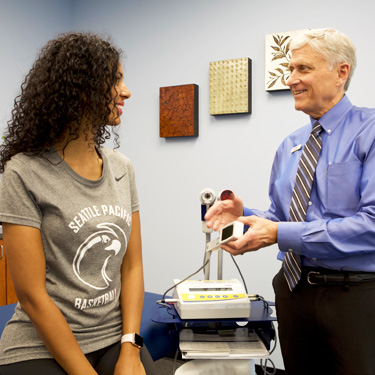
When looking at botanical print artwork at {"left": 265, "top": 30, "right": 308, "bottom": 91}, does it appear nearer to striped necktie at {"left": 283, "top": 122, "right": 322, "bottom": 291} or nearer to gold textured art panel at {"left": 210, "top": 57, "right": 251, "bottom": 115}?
gold textured art panel at {"left": 210, "top": 57, "right": 251, "bottom": 115}

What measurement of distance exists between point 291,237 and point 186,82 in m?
1.87

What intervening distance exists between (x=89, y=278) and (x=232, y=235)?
0.45 meters

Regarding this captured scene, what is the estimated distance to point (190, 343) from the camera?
5.55ft

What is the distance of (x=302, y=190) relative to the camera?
1.55m

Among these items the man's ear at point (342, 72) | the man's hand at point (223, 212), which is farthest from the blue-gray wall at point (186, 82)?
the man's hand at point (223, 212)

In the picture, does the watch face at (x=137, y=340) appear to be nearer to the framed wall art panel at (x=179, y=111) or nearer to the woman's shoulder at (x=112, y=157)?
the woman's shoulder at (x=112, y=157)

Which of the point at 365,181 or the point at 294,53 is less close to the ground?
the point at 294,53

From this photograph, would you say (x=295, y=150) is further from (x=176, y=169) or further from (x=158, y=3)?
(x=158, y=3)

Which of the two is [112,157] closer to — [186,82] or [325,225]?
[325,225]

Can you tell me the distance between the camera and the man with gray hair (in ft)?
4.55

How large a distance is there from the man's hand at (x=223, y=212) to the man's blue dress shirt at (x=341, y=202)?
0.19 metres

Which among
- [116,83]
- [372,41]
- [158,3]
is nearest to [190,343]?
[116,83]

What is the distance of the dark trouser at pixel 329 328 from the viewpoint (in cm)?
139

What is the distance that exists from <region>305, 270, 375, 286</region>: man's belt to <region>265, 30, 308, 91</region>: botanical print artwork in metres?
1.48
